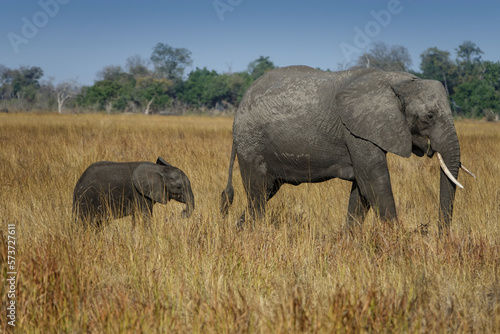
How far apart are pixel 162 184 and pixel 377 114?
183cm

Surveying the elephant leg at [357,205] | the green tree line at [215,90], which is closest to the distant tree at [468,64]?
the green tree line at [215,90]

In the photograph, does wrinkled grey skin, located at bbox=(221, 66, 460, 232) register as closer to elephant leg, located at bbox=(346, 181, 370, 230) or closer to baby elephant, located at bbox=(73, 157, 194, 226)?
elephant leg, located at bbox=(346, 181, 370, 230)

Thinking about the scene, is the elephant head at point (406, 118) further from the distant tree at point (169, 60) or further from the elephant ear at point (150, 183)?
the distant tree at point (169, 60)

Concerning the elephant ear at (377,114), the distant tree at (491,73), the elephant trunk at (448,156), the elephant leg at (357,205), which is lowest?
the elephant leg at (357,205)

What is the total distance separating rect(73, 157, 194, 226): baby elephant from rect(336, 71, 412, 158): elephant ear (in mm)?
1457

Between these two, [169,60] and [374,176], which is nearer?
[374,176]

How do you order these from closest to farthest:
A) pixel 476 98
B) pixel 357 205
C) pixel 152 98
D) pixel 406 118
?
pixel 406 118 < pixel 357 205 < pixel 476 98 < pixel 152 98

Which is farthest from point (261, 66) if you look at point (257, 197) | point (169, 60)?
point (257, 197)

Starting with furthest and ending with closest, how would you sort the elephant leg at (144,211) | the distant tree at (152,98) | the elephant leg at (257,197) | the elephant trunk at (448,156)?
1. the distant tree at (152,98)
2. the elephant leg at (257,197)
3. the elephant leg at (144,211)
4. the elephant trunk at (448,156)

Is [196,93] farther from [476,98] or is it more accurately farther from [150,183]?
[150,183]

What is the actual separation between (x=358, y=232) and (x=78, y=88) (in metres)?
79.3

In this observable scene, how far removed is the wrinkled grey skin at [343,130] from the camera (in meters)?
3.97

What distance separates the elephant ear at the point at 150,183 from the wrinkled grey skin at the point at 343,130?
2.40 ft

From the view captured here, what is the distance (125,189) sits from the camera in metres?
4.31
